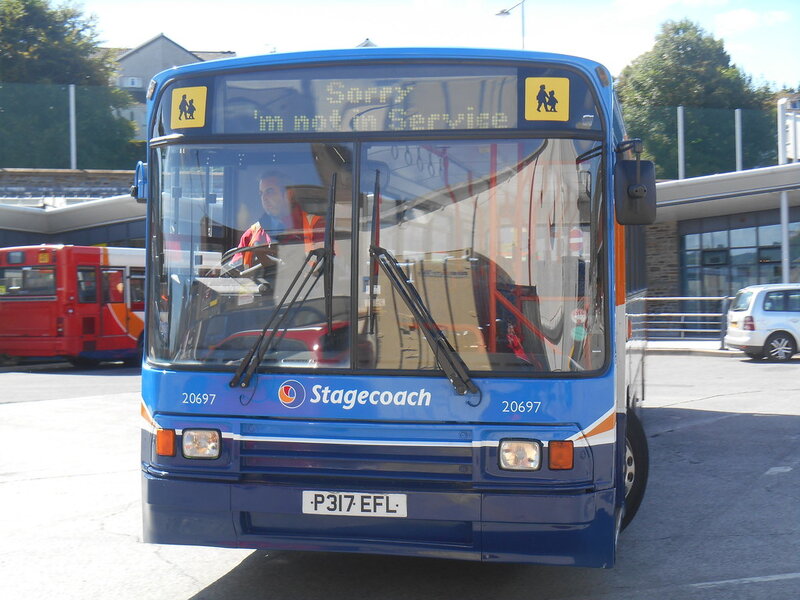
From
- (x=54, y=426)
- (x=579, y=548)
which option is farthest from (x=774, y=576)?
(x=54, y=426)

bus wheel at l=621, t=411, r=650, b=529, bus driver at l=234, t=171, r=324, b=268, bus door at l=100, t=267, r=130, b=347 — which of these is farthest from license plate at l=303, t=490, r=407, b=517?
bus door at l=100, t=267, r=130, b=347

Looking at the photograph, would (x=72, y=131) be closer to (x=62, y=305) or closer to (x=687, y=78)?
(x=62, y=305)

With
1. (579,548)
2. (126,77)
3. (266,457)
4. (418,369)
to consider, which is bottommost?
(579,548)

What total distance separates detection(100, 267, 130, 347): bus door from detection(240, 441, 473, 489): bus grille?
1765 centimetres

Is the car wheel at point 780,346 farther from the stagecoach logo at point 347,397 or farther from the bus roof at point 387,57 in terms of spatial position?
the stagecoach logo at point 347,397

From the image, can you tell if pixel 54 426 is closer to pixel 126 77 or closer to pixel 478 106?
pixel 478 106

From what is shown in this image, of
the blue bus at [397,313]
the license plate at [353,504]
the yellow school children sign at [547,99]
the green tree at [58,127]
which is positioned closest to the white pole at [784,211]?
the blue bus at [397,313]

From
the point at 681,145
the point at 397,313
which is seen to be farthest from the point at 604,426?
the point at 681,145

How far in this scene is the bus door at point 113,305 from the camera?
21.4 m

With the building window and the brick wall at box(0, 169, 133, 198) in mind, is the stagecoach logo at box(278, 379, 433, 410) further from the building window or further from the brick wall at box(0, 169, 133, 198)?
the brick wall at box(0, 169, 133, 198)

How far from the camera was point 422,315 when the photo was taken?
14.8 feet

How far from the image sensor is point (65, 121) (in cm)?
4597

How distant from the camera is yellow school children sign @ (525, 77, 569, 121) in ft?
15.0

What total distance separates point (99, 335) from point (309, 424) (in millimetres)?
17736
